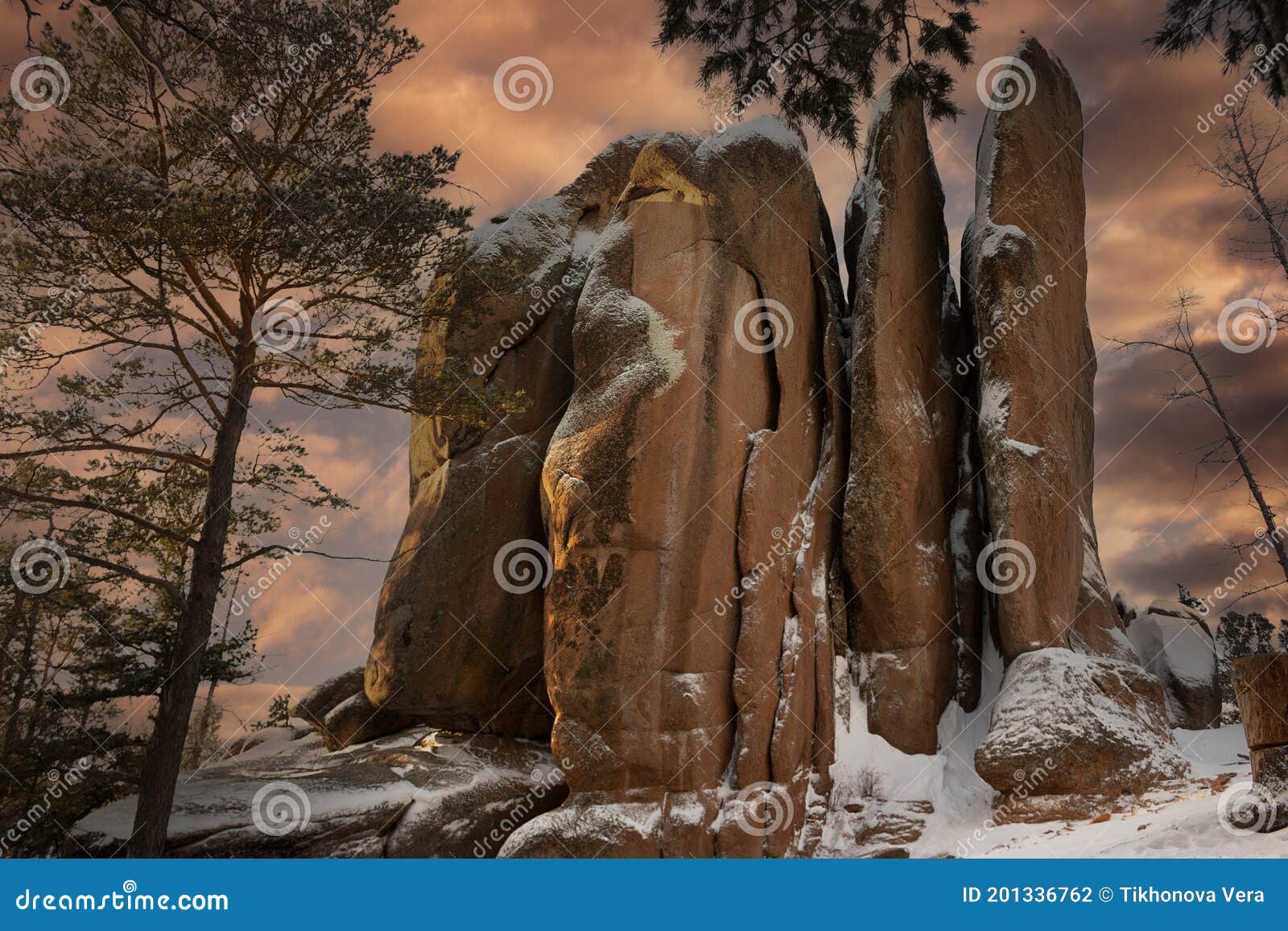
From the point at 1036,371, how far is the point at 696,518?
6.16m

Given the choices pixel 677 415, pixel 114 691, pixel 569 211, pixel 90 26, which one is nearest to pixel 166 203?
pixel 90 26

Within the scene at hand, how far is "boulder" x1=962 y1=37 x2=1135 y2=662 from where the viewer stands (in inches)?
571

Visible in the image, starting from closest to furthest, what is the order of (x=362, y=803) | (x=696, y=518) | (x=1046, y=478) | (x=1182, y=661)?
1. (x=362, y=803)
2. (x=696, y=518)
3. (x=1046, y=478)
4. (x=1182, y=661)

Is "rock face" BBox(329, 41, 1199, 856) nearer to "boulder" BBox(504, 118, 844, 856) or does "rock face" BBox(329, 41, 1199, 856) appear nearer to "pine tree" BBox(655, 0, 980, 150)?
"boulder" BBox(504, 118, 844, 856)

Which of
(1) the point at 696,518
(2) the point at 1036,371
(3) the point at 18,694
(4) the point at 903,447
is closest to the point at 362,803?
(3) the point at 18,694

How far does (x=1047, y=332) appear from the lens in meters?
15.6

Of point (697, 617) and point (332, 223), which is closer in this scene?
point (332, 223)

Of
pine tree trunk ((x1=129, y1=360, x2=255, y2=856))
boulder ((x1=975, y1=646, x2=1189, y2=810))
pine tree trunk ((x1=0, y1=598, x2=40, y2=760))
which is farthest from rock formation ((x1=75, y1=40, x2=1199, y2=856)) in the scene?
pine tree trunk ((x1=129, y1=360, x2=255, y2=856))

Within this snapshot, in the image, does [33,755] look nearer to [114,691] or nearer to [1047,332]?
[114,691]

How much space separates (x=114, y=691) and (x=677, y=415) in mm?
8786

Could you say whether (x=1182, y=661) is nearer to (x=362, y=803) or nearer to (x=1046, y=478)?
(x=1046, y=478)

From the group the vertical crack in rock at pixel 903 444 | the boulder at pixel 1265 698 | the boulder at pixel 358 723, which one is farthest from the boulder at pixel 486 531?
the boulder at pixel 1265 698

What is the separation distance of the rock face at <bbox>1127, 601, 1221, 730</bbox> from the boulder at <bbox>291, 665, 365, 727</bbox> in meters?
16.9

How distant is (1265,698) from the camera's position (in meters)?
6.36
